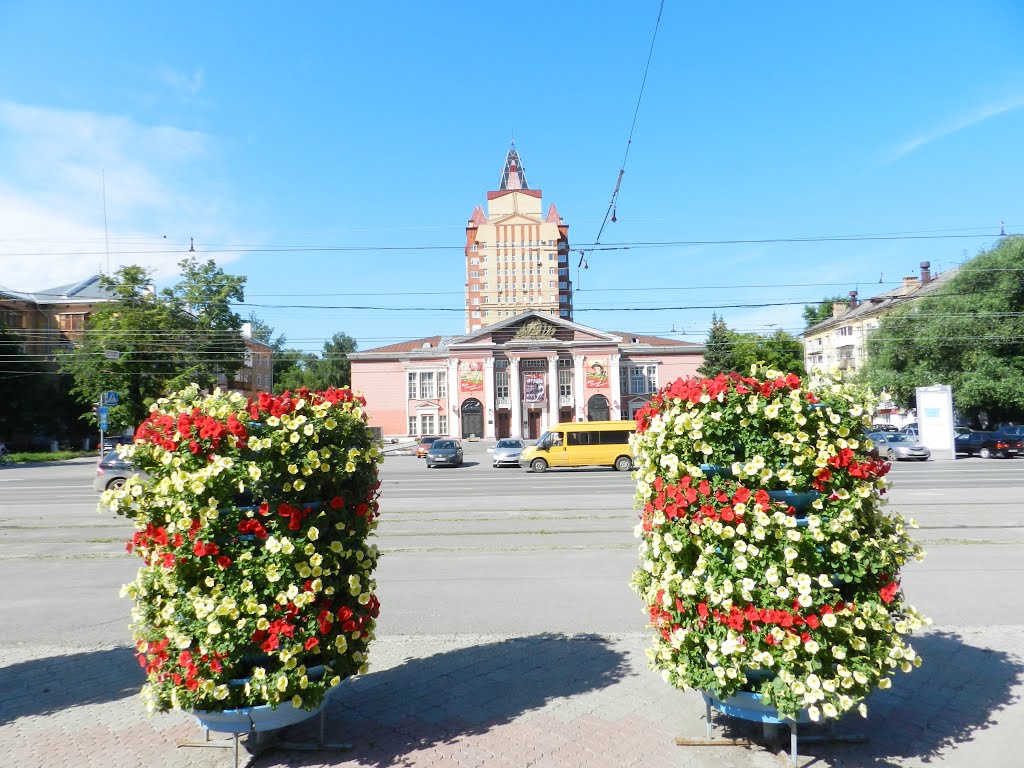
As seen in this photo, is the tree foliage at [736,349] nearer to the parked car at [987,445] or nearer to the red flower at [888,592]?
the parked car at [987,445]

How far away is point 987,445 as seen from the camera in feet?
101

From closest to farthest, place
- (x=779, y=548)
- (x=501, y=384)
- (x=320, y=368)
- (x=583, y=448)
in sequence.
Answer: (x=779, y=548), (x=583, y=448), (x=501, y=384), (x=320, y=368)

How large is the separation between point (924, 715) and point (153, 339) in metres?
49.3

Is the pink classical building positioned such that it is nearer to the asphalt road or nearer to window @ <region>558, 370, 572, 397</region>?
window @ <region>558, 370, 572, 397</region>

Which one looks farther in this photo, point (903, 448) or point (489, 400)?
point (489, 400)

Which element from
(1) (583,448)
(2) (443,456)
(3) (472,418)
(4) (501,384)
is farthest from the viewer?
(4) (501,384)

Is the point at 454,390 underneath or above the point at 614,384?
underneath

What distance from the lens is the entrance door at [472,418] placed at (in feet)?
208

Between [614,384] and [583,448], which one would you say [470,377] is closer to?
[614,384]

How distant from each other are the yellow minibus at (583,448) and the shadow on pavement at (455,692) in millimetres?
21785

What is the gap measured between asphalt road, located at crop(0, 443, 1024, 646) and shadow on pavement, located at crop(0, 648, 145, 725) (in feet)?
1.98

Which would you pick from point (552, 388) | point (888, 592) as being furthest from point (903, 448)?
point (552, 388)

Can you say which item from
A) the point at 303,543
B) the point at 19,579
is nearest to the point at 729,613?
the point at 303,543

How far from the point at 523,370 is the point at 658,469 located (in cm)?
5983
